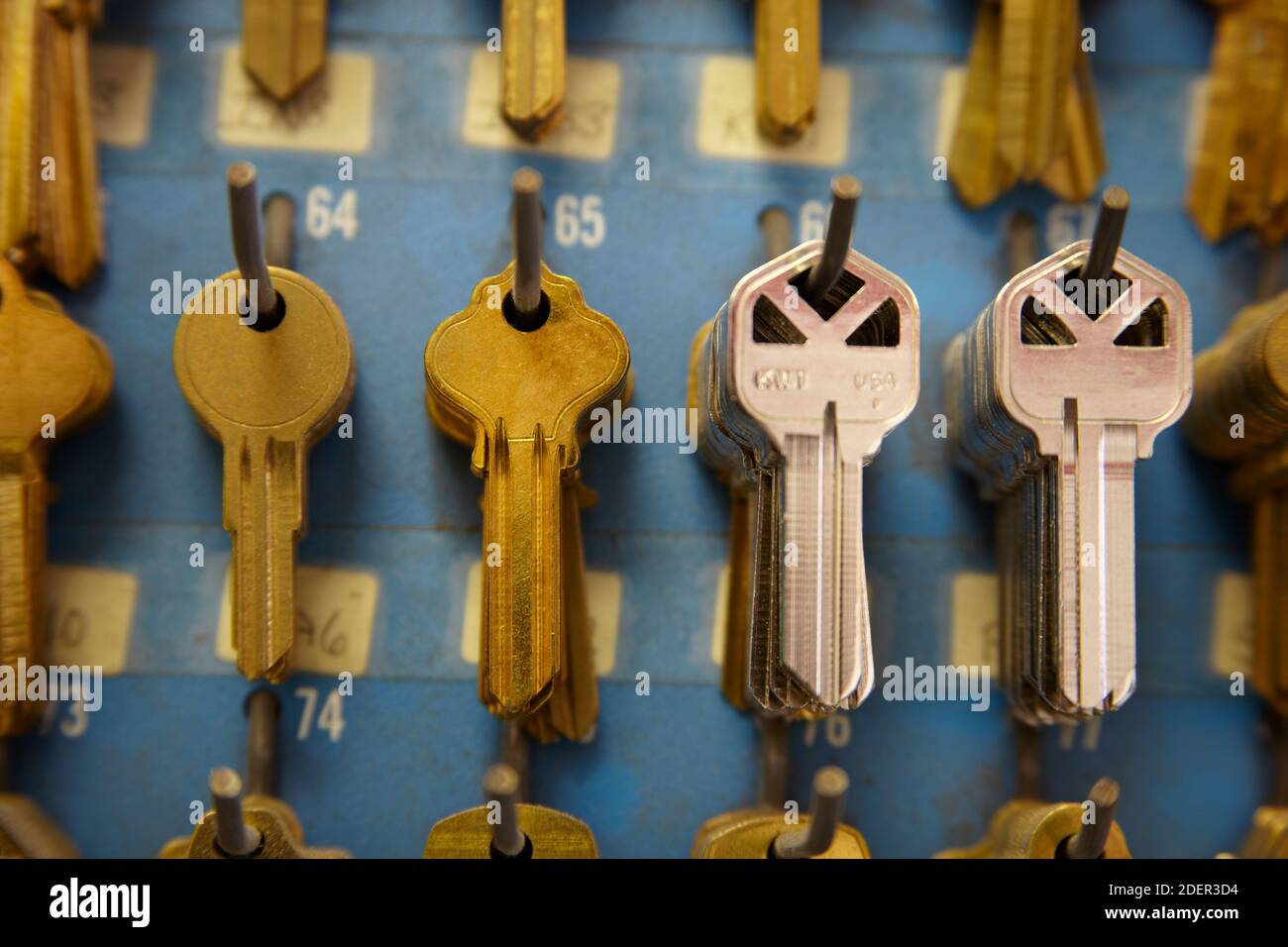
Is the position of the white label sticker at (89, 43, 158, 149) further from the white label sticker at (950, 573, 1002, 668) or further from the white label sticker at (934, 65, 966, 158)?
the white label sticker at (950, 573, 1002, 668)

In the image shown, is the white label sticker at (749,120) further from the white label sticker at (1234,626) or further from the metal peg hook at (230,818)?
the metal peg hook at (230,818)

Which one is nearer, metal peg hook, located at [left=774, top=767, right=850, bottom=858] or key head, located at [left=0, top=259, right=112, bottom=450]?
metal peg hook, located at [left=774, top=767, right=850, bottom=858]

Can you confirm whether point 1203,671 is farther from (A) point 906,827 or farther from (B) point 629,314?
(B) point 629,314

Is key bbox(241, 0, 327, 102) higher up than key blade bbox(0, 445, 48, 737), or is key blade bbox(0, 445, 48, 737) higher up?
key bbox(241, 0, 327, 102)

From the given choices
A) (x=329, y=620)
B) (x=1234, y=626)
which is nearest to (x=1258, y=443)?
(x=1234, y=626)

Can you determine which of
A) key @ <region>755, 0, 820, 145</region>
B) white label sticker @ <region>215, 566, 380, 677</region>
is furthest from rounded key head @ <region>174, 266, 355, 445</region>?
key @ <region>755, 0, 820, 145</region>

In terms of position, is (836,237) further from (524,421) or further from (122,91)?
(122,91)

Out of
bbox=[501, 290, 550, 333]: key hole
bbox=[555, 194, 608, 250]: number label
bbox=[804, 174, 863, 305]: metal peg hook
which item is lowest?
bbox=[501, 290, 550, 333]: key hole
